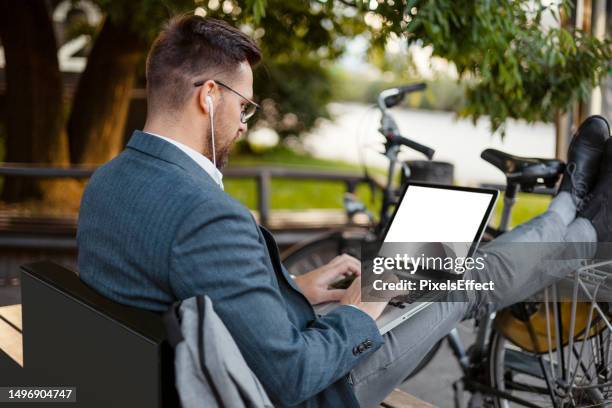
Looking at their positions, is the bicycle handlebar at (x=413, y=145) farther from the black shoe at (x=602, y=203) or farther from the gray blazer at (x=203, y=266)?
the gray blazer at (x=203, y=266)

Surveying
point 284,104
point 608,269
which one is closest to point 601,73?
point 608,269

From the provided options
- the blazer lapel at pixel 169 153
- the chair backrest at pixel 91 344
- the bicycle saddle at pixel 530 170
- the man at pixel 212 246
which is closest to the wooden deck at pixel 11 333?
the chair backrest at pixel 91 344

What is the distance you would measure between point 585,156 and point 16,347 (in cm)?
220

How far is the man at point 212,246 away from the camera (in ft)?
5.29

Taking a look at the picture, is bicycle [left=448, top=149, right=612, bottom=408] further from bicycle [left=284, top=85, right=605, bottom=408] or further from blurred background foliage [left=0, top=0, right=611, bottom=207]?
blurred background foliage [left=0, top=0, right=611, bottom=207]

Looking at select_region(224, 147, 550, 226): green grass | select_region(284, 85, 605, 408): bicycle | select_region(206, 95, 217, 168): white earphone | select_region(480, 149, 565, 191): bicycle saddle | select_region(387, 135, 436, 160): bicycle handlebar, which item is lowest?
select_region(224, 147, 550, 226): green grass

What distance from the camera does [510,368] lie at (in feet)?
9.71

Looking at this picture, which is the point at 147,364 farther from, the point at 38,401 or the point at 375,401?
the point at 375,401

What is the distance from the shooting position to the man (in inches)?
63.4

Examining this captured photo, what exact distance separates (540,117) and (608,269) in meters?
1.54

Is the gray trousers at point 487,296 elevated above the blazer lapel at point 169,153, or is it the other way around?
the blazer lapel at point 169,153

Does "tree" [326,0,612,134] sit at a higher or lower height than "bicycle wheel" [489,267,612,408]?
higher

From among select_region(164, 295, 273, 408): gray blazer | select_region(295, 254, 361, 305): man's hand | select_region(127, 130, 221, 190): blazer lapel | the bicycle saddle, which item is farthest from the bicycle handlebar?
select_region(164, 295, 273, 408): gray blazer

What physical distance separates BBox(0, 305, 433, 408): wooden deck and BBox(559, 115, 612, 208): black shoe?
41.3 inches
